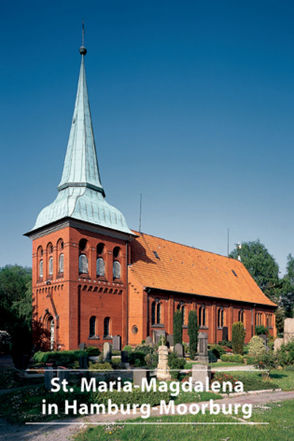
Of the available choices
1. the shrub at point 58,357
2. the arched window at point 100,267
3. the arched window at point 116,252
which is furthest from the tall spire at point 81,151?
the shrub at point 58,357

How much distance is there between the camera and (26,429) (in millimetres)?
11438

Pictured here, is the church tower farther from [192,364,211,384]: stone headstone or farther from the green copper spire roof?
[192,364,211,384]: stone headstone

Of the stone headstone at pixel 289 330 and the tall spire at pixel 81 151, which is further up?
the tall spire at pixel 81 151

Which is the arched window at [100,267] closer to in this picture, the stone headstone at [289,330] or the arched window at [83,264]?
the arched window at [83,264]

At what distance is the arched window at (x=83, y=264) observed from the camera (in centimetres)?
3156

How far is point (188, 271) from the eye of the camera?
42.5 m

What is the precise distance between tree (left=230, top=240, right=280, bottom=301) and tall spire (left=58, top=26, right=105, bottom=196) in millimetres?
35710

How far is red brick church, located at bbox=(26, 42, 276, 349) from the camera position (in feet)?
102

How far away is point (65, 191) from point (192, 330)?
14024 millimetres

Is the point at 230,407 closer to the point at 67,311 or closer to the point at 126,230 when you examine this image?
the point at 67,311

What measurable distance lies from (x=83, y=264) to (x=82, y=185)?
621cm

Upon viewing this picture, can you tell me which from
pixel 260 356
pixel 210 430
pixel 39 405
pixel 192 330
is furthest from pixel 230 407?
pixel 192 330

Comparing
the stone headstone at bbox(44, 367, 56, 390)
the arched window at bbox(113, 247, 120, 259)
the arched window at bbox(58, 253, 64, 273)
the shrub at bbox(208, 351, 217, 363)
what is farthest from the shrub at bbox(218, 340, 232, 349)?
the stone headstone at bbox(44, 367, 56, 390)

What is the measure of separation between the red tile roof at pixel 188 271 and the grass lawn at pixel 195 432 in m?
22.6
